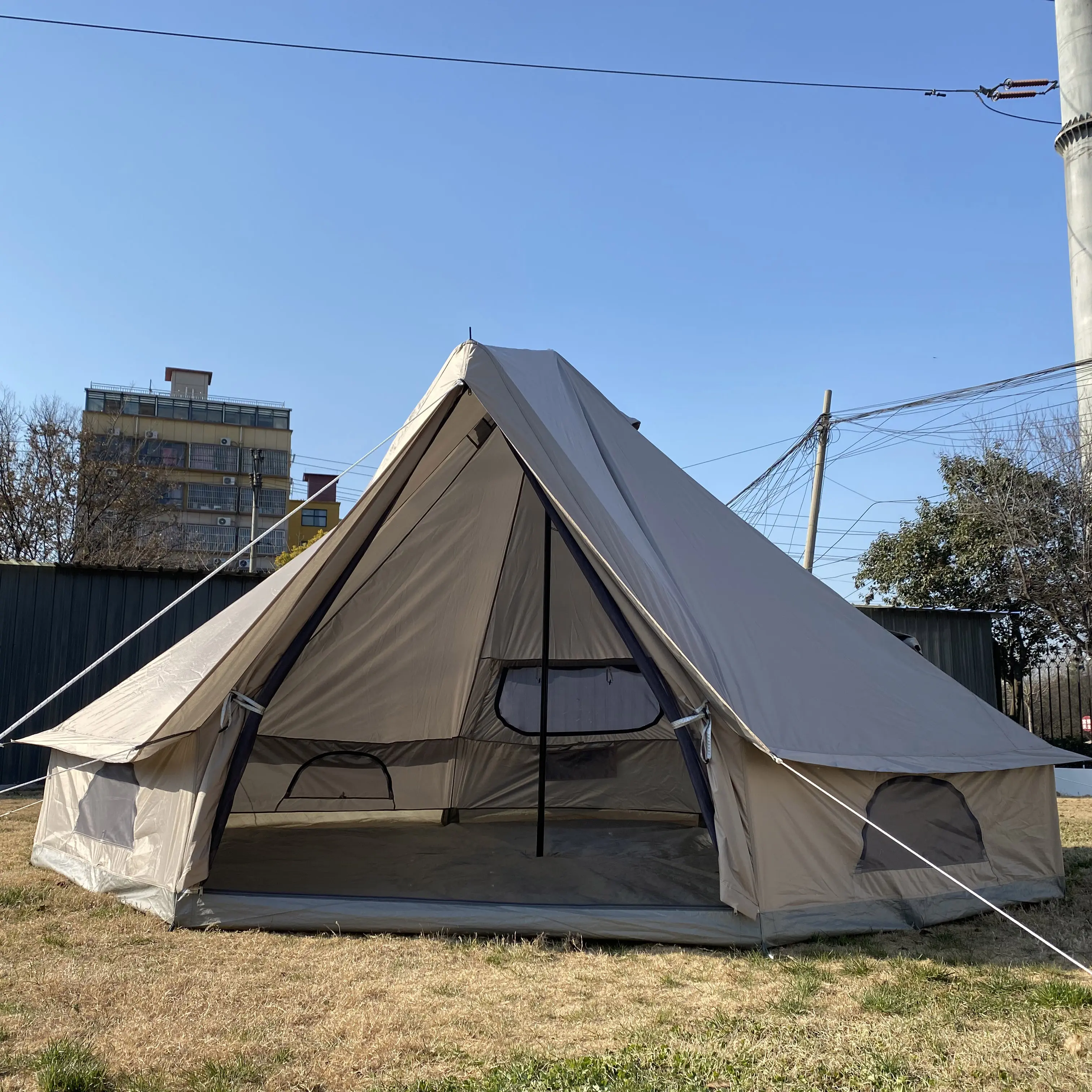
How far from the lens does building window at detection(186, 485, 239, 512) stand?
128ft

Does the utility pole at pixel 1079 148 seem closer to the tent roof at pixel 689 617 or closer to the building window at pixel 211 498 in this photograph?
the tent roof at pixel 689 617

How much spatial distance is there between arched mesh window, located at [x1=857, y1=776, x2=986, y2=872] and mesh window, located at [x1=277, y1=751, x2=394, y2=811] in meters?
3.48

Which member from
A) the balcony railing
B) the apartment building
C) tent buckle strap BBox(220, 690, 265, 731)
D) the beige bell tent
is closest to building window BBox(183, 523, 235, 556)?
the apartment building

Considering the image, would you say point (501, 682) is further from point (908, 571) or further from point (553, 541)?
point (908, 571)

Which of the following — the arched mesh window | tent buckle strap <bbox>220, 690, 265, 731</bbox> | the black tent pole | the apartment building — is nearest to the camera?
the arched mesh window

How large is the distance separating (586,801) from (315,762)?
6.08 ft

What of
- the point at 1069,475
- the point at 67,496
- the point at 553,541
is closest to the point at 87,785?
the point at 553,541

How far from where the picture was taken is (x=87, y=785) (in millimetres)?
4590

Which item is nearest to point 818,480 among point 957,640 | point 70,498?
point 957,640

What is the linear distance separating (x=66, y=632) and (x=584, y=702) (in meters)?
5.06

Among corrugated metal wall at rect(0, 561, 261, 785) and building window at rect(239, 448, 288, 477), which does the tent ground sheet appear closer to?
corrugated metal wall at rect(0, 561, 261, 785)

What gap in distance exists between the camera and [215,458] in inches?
1556

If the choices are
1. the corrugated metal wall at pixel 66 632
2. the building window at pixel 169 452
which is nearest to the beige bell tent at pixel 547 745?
the corrugated metal wall at pixel 66 632

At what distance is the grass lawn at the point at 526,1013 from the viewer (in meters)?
2.34
